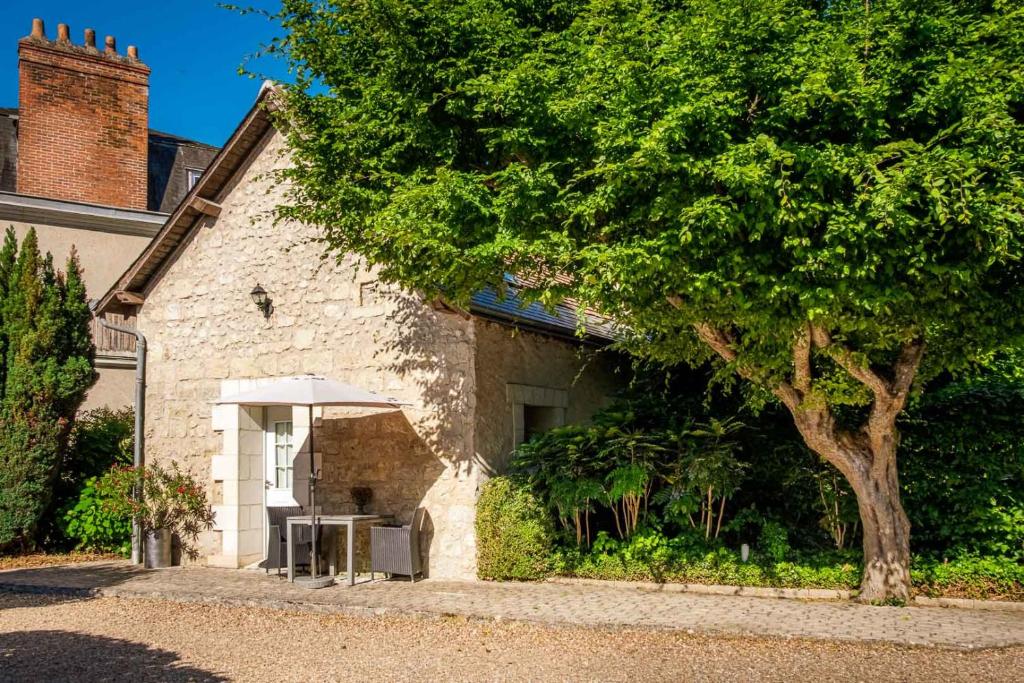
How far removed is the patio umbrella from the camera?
8789 millimetres

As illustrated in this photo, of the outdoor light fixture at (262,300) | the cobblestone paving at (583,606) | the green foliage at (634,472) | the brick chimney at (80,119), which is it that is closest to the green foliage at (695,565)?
the green foliage at (634,472)

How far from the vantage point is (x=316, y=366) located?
34.5 feet

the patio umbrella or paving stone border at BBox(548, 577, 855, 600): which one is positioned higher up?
the patio umbrella

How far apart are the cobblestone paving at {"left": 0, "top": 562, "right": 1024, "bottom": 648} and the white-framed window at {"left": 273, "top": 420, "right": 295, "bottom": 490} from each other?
129cm

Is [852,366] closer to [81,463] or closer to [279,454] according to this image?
[279,454]

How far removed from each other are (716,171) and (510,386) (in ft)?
16.1

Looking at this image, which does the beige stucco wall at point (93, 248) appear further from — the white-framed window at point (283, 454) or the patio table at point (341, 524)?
the patio table at point (341, 524)

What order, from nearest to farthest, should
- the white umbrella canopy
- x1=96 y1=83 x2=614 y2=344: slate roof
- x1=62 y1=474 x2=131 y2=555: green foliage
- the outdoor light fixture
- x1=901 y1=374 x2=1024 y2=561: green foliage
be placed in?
x1=901 y1=374 x2=1024 y2=561: green foliage < the white umbrella canopy < x1=96 y1=83 x2=614 y2=344: slate roof < the outdoor light fixture < x1=62 y1=474 x2=131 y2=555: green foliage

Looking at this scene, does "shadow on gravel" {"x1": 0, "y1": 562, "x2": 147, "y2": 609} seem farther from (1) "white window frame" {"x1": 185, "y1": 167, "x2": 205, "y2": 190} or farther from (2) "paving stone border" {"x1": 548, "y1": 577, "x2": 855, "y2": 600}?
(1) "white window frame" {"x1": 185, "y1": 167, "x2": 205, "y2": 190}

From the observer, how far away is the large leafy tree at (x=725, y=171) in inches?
230

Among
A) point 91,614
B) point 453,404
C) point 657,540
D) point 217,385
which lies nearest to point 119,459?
point 217,385

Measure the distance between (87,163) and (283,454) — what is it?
35.1 feet

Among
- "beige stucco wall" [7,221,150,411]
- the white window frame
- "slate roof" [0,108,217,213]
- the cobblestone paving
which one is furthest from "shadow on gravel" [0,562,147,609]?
the white window frame

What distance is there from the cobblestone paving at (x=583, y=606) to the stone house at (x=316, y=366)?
1.06 meters
